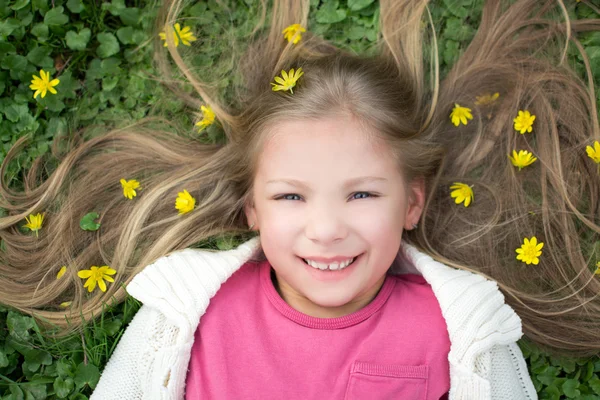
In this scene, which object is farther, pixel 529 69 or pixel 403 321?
pixel 529 69

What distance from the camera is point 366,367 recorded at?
2488mm

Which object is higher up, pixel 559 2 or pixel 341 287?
pixel 559 2

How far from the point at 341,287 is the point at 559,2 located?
1521mm

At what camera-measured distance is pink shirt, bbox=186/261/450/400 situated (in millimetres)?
2479

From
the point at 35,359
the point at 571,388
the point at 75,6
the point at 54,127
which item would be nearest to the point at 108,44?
the point at 75,6

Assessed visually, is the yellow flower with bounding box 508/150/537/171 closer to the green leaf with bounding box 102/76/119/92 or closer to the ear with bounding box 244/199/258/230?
the ear with bounding box 244/199/258/230

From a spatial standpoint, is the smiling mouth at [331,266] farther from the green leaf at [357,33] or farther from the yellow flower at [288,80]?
the green leaf at [357,33]

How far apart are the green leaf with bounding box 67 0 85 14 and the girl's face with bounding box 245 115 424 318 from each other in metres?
1.20

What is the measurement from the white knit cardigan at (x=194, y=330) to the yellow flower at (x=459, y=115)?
620mm

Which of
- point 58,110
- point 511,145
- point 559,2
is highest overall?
point 559,2

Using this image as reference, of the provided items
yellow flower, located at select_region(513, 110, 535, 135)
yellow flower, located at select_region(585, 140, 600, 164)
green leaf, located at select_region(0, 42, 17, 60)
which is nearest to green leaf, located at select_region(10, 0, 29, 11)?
green leaf, located at select_region(0, 42, 17, 60)

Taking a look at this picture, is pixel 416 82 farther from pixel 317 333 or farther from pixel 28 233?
pixel 28 233

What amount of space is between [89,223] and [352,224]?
3.74 feet

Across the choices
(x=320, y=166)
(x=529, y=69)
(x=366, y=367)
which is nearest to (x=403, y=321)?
(x=366, y=367)
